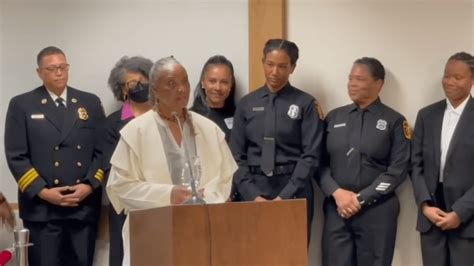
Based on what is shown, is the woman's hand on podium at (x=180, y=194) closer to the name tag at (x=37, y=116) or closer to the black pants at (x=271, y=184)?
the black pants at (x=271, y=184)

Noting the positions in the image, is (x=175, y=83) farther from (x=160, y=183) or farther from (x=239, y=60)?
(x=239, y=60)

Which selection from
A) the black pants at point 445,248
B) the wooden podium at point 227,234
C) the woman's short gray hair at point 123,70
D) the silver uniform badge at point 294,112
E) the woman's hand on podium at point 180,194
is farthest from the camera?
the woman's short gray hair at point 123,70

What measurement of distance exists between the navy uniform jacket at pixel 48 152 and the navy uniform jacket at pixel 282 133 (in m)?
0.99

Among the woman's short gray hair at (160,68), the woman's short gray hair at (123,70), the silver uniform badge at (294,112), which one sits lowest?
the silver uniform badge at (294,112)

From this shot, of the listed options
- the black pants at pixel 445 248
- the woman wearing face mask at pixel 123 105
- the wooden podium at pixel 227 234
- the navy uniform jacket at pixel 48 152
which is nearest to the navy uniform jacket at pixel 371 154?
Answer: the black pants at pixel 445 248

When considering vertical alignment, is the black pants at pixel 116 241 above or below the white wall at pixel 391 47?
below

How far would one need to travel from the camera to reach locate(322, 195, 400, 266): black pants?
15.9 ft

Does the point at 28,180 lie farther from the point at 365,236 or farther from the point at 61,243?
the point at 365,236

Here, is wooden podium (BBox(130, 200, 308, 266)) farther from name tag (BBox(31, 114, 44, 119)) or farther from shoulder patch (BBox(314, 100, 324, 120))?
name tag (BBox(31, 114, 44, 119))

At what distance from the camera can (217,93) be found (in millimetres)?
5168

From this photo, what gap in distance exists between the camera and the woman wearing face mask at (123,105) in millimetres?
5156

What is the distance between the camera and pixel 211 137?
3.54 meters

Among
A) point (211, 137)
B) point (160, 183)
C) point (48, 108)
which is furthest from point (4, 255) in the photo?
point (48, 108)

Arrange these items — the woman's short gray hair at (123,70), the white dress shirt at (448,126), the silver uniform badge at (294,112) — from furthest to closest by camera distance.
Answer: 1. the woman's short gray hair at (123,70)
2. the silver uniform badge at (294,112)
3. the white dress shirt at (448,126)
